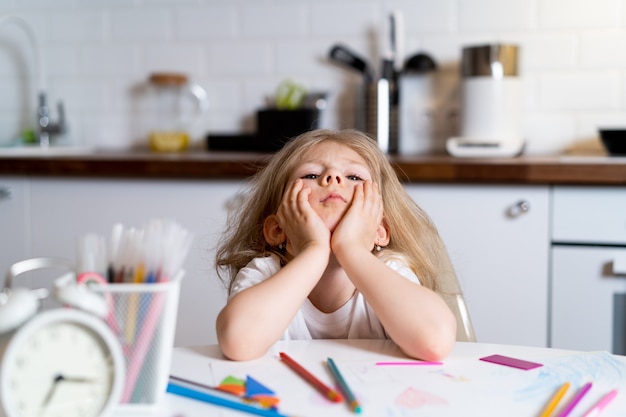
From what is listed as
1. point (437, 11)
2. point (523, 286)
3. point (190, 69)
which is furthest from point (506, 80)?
point (190, 69)

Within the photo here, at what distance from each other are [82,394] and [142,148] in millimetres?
2204

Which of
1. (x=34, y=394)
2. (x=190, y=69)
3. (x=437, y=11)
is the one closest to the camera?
(x=34, y=394)

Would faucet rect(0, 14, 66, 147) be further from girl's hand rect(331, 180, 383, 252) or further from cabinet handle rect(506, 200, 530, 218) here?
girl's hand rect(331, 180, 383, 252)

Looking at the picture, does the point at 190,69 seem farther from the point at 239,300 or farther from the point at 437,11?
the point at 239,300

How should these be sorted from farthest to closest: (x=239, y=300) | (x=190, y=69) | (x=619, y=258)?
(x=190, y=69)
(x=619, y=258)
(x=239, y=300)

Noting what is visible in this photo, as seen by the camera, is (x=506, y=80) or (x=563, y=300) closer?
(x=563, y=300)

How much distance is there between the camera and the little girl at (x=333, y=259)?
101 centimetres

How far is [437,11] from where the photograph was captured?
101 inches

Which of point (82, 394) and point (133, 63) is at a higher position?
point (133, 63)

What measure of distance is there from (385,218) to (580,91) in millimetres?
1311

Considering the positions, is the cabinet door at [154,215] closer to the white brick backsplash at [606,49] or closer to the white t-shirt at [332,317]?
the white t-shirt at [332,317]

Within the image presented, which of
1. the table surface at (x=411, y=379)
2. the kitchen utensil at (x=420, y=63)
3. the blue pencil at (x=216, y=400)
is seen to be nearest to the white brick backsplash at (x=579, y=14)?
the kitchen utensil at (x=420, y=63)

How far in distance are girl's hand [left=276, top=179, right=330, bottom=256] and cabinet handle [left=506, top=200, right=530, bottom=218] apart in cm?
87

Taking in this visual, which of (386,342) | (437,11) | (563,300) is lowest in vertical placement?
(563,300)
